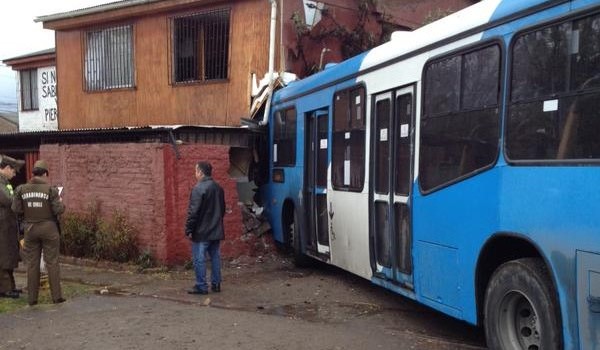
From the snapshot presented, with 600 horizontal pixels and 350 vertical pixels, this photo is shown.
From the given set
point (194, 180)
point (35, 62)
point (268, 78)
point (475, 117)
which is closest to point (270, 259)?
point (194, 180)

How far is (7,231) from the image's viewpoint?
8.23 metres

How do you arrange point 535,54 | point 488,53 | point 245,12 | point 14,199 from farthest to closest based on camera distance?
point 245,12 → point 14,199 → point 488,53 → point 535,54

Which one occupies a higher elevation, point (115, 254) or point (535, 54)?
point (535, 54)

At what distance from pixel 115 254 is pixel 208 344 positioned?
517 cm

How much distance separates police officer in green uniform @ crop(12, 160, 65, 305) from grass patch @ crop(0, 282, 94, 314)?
0.22m

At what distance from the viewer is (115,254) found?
10664mm

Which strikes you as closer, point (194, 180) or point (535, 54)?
point (535, 54)

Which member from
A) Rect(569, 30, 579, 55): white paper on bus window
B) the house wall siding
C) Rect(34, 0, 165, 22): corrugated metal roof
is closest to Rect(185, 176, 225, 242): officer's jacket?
Rect(569, 30, 579, 55): white paper on bus window

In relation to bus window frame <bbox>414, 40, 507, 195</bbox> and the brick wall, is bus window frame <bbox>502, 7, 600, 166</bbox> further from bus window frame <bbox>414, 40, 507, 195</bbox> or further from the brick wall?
the brick wall

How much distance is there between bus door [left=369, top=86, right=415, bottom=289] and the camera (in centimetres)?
639

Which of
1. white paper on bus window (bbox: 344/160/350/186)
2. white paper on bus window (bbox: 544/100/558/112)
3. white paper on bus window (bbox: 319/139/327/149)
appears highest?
white paper on bus window (bbox: 544/100/558/112)

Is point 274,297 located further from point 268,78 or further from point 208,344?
point 268,78

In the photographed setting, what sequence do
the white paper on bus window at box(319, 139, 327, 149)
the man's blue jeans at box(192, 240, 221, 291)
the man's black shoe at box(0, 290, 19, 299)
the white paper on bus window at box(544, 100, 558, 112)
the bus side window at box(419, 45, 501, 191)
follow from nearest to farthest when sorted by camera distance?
the white paper on bus window at box(544, 100, 558, 112)
the bus side window at box(419, 45, 501, 191)
the man's blue jeans at box(192, 240, 221, 291)
the man's black shoe at box(0, 290, 19, 299)
the white paper on bus window at box(319, 139, 327, 149)

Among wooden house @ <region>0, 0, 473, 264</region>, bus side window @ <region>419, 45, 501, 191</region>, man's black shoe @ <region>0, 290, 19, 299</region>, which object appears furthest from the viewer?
wooden house @ <region>0, 0, 473, 264</region>
